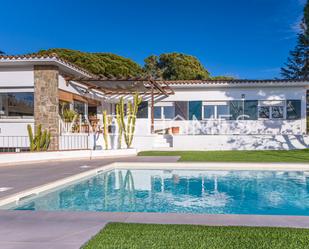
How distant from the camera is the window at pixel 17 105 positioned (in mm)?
18219

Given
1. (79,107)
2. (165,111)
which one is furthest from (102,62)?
(79,107)

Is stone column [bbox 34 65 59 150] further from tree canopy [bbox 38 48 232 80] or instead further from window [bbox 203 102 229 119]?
tree canopy [bbox 38 48 232 80]

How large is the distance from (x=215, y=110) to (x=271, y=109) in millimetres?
4189

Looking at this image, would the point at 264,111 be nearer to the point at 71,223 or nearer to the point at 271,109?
the point at 271,109

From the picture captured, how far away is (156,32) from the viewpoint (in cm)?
3762

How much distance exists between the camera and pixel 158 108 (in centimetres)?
2625

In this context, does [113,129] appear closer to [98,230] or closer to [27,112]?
[27,112]

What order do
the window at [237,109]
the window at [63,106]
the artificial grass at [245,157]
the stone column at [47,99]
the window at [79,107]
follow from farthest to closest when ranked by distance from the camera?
the window at [237,109] < the window at [79,107] < the window at [63,106] < the stone column at [47,99] < the artificial grass at [245,157]

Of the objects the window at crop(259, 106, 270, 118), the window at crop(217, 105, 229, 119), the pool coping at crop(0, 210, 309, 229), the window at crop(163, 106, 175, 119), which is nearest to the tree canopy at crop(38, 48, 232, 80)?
the window at crop(163, 106, 175, 119)

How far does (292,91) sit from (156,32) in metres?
18.8

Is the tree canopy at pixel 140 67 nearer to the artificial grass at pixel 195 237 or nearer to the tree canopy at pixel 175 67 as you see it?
the tree canopy at pixel 175 67

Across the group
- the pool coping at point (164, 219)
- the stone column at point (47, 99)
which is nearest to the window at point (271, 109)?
the stone column at point (47, 99)

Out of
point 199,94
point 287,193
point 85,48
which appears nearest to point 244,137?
point 199,94

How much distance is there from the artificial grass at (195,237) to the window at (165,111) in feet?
67.1
